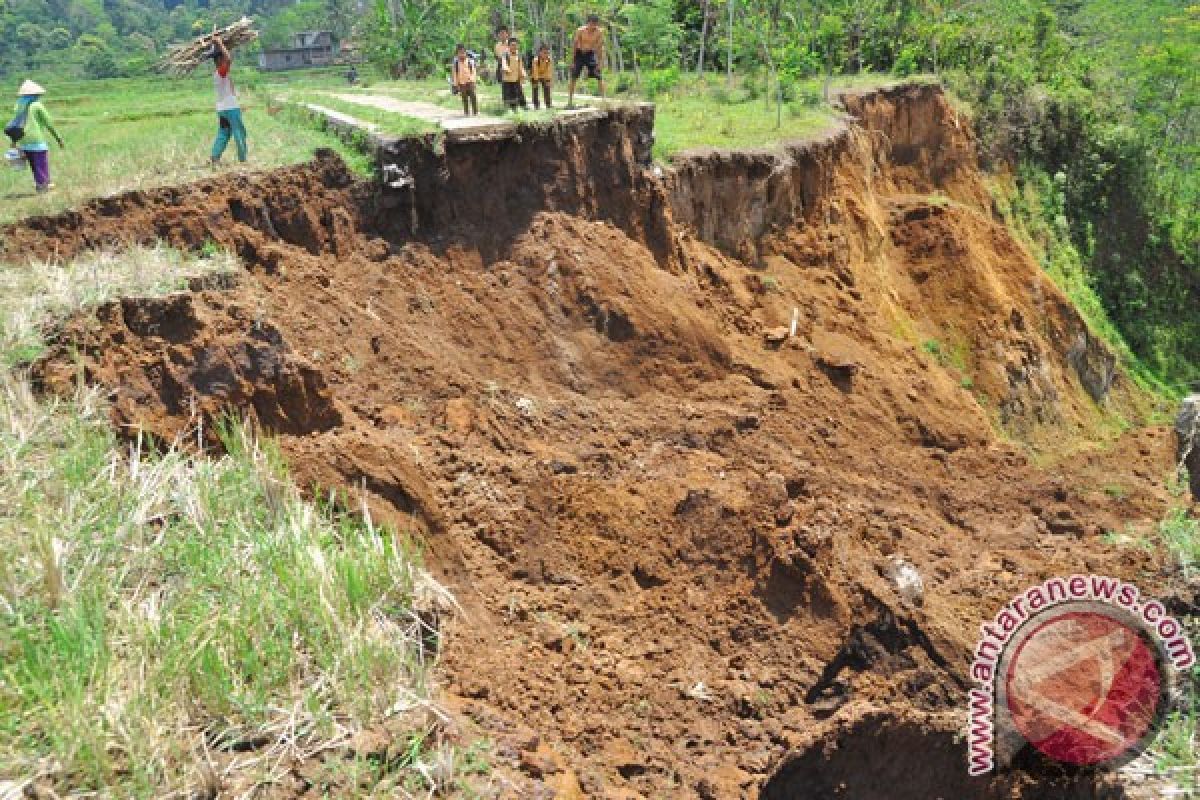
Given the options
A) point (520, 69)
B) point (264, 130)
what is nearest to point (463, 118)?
point (520, 69)

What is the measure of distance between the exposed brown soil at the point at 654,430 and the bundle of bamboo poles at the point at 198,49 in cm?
151

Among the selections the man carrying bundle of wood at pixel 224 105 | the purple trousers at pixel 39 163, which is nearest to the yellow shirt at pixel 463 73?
the man carrying bundle of wood at pixel 224 105

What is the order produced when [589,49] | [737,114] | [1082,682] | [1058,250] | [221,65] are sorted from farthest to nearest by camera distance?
1. [1058,250]
2. [737,114]
3. [589,49]
4. [221,65]
5. [1082,682]

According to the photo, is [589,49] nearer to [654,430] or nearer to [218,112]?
[218,112]

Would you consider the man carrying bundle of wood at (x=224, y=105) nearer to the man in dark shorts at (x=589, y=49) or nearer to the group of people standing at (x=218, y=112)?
the group of people standing at (x=218, y=112)

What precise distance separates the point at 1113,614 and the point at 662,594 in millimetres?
3092

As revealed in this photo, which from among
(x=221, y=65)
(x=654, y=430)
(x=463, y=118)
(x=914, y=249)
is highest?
(x=221, y=65)

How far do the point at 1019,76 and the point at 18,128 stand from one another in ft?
69.4

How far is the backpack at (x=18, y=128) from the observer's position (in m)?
10.3

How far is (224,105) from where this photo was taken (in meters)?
10.1

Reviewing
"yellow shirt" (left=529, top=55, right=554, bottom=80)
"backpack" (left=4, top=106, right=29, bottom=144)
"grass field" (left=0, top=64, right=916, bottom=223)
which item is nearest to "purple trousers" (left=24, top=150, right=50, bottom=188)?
"grass field" (left=0, top=64, right=916, bottom=223)

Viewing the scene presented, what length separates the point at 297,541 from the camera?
4.86m

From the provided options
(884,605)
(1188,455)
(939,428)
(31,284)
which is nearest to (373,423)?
(31,284)

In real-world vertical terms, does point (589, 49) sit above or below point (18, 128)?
above
